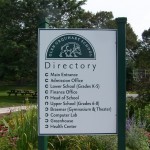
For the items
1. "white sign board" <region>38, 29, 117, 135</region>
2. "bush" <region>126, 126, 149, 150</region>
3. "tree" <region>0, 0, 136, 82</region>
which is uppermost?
"tree" <region>0, 0, 136, 82</region>

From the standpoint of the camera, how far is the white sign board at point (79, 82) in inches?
195

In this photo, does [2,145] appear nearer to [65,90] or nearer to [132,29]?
[65,90]

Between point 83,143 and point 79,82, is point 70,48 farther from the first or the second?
point 83,143

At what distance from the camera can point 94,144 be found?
26.3 feet

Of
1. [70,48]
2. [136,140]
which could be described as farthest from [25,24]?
[70,48]

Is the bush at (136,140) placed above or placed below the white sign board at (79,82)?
below

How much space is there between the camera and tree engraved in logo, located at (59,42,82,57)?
16.2 feet

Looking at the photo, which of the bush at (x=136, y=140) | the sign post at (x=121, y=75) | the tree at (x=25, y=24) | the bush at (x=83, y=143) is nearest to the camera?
the sign post at (x=121, y=75)

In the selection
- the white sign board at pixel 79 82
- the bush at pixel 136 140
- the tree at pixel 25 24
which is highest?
the tree at pixel 25 24

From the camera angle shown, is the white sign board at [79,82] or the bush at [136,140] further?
the bush at [136,140]

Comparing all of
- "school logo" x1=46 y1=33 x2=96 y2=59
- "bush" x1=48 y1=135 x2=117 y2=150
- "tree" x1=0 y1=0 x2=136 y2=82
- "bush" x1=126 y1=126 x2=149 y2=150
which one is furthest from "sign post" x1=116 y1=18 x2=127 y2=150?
"tree" x1=0 y1=0 x2=136 y2=82

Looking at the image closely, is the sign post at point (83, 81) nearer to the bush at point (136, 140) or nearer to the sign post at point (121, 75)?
the sign post at point (121, 75)

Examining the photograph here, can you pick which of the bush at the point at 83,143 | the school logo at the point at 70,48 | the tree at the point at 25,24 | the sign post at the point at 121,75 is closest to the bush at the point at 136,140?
the bush at the point at 83,143

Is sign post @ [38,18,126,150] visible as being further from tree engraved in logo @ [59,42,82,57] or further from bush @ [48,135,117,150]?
bush @ [48,135,117,150]
